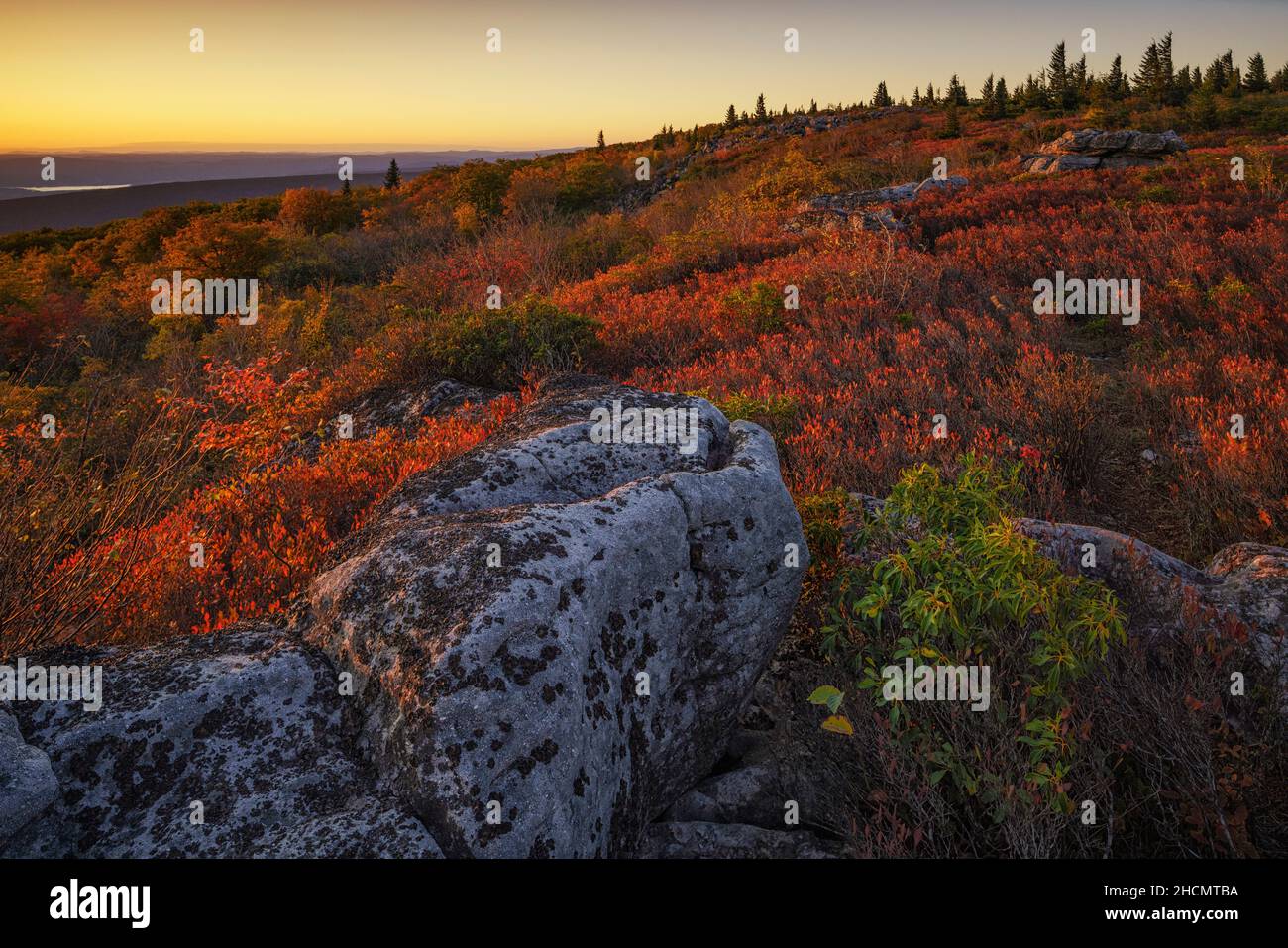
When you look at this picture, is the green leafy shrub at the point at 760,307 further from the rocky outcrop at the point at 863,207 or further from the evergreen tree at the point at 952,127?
the evergreen tree at the point at 952,127

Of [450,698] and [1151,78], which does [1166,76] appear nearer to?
[1151,78]

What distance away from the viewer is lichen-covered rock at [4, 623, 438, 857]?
2201 millimetres

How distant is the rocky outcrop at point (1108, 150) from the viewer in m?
23.0

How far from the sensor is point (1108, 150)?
23938 millimetres

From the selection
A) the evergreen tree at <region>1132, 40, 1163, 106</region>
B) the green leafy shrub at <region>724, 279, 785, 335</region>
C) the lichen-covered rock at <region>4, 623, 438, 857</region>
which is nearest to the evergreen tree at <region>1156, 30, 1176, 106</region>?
the evergreen tree at <region>1132, 40, 1163, 106</region>

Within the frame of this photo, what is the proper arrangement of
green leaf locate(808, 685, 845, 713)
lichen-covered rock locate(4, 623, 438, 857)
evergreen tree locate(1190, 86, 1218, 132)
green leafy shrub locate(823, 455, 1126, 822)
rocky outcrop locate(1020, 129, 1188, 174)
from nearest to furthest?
1. lichen-covered rock locate(4, 623, 438, 857)
2. green leafy shrub locate(823, 455, 1126, 822)
3. green leaf locate(808, 685, 845, 713)
4. rocky outcrop locate(1020, 129, 1188, 174)
5. evergreen tree locate(1190, 86, 1218, 132)

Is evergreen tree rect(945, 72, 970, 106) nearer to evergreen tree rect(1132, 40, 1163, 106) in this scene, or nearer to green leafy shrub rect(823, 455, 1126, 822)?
evergreen tree rect(1132, 40, 1163, 106)

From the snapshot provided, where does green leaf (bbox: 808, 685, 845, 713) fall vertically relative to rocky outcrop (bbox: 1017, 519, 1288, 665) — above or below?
below

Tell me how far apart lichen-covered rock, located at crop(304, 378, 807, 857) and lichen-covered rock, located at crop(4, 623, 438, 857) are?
0.13m

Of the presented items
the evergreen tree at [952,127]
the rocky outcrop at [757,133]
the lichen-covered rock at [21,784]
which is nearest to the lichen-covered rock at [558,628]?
the lichen-covered rock at [21,784]

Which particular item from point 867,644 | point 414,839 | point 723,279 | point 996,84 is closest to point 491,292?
point 723,279

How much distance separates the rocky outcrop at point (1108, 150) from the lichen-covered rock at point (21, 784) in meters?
26.9

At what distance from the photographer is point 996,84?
48125 millimetres

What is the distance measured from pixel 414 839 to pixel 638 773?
0.96 metres
